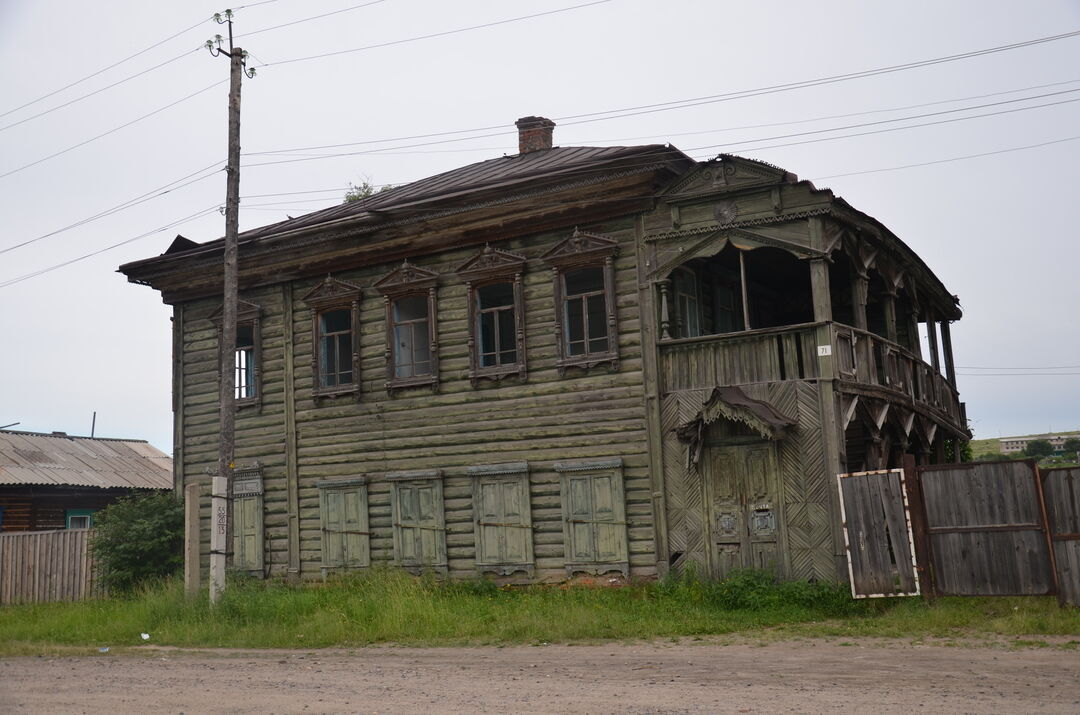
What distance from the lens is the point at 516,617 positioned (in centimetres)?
1464

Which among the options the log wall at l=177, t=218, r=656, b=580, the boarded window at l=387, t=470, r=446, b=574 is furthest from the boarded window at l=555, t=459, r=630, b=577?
the boarded window at l=387, t=470, r=446, b=574

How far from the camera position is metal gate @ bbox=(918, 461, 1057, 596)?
1294 centimetres

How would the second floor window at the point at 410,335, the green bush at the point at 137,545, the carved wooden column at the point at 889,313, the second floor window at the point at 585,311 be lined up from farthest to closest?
1. the green bush at the point at 137,545
2. the second floor window at the point at 410,335
3. the carved wooden column at the point at 889,313
4. the second floor window at the point at 585,311

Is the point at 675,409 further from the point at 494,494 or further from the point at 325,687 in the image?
the point at 325,687

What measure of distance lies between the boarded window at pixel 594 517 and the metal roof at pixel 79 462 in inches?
684

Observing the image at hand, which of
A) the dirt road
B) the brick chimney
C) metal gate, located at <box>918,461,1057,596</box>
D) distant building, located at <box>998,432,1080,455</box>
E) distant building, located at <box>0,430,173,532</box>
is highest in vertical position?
the brick chimney

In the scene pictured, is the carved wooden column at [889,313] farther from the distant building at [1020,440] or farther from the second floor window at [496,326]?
the distant building at [1020,440]

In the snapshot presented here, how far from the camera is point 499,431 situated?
18703 millimetres

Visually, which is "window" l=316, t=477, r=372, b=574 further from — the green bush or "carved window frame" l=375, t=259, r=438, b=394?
the green bush

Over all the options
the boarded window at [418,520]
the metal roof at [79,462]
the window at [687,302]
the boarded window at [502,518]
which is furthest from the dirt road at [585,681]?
the metal roof at [79,462]

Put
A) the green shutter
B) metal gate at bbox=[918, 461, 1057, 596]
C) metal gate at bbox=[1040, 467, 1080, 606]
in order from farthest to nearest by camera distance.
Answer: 1. the green shutter
2. metal gate at bbox=[918, 461, 1057, 596]
3. metal gate at bbox=[1040, 467, 1080, 606]

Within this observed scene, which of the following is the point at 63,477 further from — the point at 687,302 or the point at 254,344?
the point at 687,302

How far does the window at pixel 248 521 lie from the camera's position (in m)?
21.1

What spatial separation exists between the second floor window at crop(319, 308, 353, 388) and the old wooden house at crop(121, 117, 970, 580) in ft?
0.16
